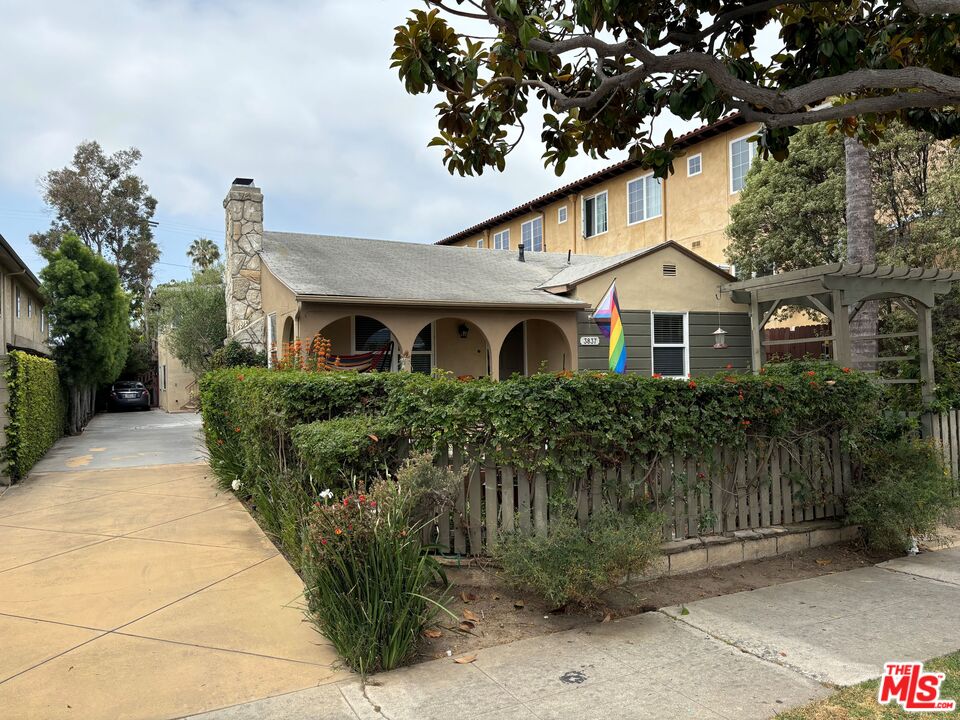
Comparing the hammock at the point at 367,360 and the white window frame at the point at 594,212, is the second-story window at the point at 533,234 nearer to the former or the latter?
the white window frame at the point at 594,212

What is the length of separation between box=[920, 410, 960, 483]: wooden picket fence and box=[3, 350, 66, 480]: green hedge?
1183 cm

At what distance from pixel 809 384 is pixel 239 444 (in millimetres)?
6670

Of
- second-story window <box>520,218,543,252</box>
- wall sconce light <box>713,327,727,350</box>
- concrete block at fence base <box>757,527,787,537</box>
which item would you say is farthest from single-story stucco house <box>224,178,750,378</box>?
second-story window <box>520,218,543,252</box>

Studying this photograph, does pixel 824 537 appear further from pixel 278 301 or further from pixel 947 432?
pixel 278 301

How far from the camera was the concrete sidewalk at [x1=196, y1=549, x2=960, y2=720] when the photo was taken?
10.6 feet

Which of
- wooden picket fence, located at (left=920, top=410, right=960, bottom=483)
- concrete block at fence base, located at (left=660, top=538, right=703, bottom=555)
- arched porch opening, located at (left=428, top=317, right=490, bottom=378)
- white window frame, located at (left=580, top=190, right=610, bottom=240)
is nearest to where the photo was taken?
concrete block at fence base, located at (left=660, top=538, right=703, bottom=555)

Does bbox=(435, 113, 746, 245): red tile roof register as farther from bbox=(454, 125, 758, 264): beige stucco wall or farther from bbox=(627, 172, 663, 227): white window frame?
bbox=(627, 172, 663, 227): white window frame

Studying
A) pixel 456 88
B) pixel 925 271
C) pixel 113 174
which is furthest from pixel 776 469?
pixel 113 174

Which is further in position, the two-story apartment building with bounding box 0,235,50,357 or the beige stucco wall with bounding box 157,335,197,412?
the beige stucco wall with bounding box 157,335,197,412

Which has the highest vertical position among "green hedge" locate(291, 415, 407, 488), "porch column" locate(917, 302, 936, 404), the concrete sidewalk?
"porch column" locate(917, 302, 936, 404)

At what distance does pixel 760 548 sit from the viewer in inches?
221

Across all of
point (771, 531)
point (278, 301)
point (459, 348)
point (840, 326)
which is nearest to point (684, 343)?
point (459, 348)

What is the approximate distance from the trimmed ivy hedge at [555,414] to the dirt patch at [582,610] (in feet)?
3.13

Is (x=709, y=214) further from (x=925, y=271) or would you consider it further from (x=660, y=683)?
(x=660, y=683)
